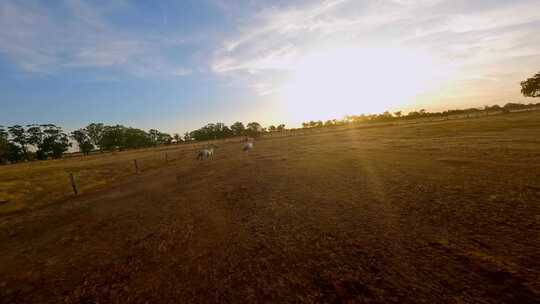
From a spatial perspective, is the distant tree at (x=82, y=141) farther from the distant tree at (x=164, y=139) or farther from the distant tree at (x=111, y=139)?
the distant tree at (x=164, y=139)

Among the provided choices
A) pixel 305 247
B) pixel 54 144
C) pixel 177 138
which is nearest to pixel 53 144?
pixel 54 144

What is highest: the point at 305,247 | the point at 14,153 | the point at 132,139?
the point at 132,139

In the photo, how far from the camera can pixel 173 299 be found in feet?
14.4

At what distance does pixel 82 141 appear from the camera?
113750 millimetres

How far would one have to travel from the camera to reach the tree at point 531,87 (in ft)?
291

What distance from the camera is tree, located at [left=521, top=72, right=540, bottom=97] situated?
8856 centimetres

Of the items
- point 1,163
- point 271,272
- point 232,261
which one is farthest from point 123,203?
point 1,163

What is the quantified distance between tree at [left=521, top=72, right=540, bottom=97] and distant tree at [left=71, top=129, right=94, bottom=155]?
197134mm

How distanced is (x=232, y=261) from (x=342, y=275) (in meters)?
2.57

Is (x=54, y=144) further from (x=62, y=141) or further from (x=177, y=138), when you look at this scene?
→ (x=177, y=138)

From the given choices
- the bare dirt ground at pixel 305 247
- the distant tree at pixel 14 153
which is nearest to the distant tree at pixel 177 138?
the distant tree at pixel 14 153

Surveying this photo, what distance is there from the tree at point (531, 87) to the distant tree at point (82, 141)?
197 m

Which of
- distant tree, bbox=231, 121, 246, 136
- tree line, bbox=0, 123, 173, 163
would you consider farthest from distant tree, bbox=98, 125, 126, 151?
distant tree, bbox=231, 121, 246, 136

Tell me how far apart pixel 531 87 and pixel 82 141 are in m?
202
